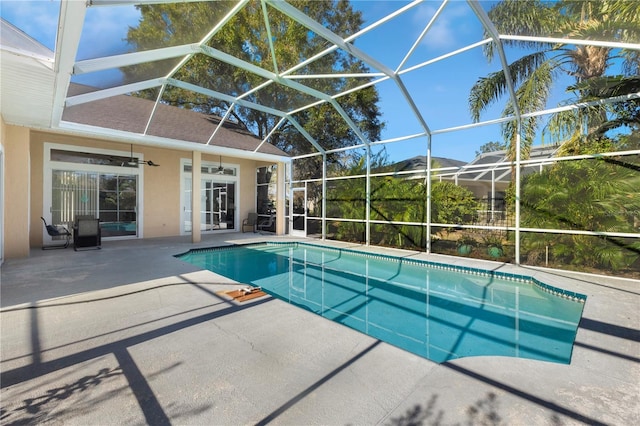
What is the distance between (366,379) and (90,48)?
571cm

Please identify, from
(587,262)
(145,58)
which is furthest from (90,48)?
(587,262)

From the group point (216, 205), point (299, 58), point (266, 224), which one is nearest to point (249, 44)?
point (299, 58)

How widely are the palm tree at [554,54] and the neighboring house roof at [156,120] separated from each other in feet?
27.8

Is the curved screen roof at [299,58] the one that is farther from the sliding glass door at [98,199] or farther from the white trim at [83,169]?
the sliding glass door at [98,199]

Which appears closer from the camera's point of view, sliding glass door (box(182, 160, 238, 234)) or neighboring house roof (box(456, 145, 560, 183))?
neighboring house roof (box(456, 145, 560, 183))

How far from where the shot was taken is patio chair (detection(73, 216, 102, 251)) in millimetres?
8680

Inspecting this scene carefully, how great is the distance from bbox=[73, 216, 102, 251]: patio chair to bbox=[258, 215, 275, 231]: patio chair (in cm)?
668

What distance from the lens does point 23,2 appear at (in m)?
2.92

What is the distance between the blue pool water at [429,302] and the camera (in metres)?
4.09

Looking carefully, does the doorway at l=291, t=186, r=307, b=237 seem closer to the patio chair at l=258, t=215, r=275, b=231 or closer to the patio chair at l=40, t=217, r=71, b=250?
the patio chair at l=258, t=215, r=275, b=231

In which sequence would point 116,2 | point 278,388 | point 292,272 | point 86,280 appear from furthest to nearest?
point 292,272, point 86,280, point 116,2, point 278,388

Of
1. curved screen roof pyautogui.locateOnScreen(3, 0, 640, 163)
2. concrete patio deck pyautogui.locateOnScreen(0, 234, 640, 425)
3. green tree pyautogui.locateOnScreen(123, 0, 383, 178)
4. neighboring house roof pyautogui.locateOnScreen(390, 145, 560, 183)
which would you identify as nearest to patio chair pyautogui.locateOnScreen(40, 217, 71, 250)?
curved screen roof pyautogui.locateOnScreen(3, 0, 640, 163)

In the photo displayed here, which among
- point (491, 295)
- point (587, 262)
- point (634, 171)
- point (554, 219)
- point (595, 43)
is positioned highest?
point (595, 43)

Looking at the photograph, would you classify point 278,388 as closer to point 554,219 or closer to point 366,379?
point 366,379
